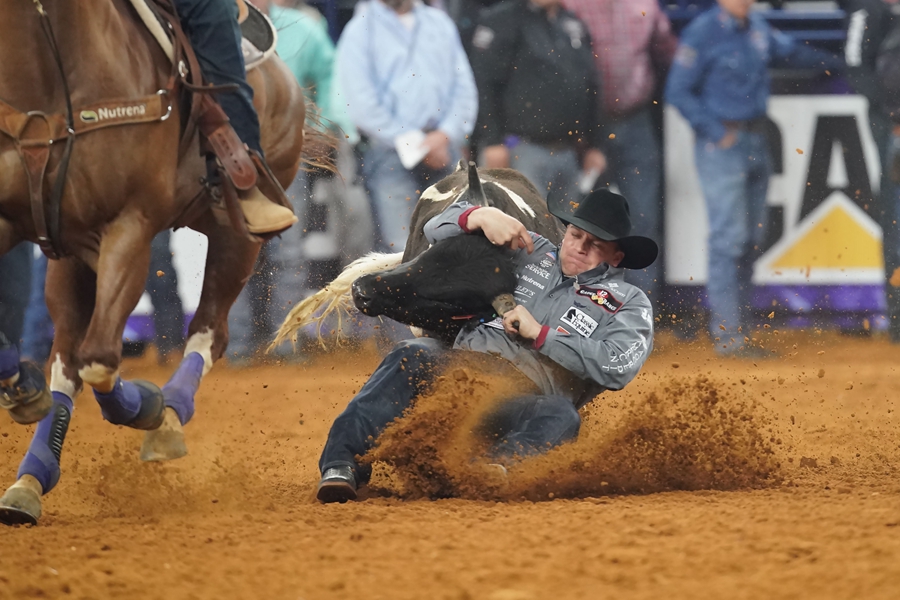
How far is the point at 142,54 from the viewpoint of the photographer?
13.4 feet

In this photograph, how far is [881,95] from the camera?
30.2 feet

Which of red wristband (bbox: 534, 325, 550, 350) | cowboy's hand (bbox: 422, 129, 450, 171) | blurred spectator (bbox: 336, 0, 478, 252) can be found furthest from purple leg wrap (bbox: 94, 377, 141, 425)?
cowboy's hand (bbox: 422, 129, 450, 171)

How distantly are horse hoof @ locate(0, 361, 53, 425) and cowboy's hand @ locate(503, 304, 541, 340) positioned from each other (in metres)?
1.65

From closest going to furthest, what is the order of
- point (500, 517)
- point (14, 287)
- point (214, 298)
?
point (500, 517)
point (214, 298)
point (14, 287)

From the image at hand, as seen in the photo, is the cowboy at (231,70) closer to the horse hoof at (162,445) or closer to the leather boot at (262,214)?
the leather boot at (262,214)

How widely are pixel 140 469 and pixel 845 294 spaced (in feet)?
22.0

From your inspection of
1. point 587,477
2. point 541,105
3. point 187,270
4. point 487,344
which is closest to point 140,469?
point 487,344

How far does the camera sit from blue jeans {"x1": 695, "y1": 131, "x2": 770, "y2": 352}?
9.20m

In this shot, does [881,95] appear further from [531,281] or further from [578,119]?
[531,281]

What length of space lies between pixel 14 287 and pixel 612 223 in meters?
3.52

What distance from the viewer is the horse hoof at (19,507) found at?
3984 mm

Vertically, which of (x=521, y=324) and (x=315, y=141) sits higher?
(x=315, y=141)

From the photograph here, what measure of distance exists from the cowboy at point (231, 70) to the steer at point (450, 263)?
0.46 meters

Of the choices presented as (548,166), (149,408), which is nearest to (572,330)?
(149,408)
